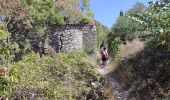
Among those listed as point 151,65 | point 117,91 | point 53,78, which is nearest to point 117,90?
point 117,91

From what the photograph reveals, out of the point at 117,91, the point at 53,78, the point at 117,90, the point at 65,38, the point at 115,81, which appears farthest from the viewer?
the point at 65,38

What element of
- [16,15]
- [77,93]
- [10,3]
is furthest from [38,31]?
[77,93]

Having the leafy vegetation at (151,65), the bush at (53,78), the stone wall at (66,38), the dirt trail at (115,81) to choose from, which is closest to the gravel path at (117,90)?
the dirt trail at (115,81)

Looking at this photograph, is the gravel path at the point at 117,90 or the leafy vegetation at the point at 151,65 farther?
the gravel path at the point at 117,90

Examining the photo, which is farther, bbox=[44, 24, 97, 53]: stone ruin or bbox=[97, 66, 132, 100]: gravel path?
bbox=[44, 24, 97, 53]: stone ruin

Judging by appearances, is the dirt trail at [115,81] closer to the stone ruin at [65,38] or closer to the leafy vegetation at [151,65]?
the leafy vegetation at [151,65]

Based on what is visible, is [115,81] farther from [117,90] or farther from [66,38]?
[66,38]

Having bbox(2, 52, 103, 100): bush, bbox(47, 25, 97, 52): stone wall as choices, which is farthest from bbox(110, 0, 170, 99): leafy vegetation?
bbox(47, 25, 97, 52): stone wall

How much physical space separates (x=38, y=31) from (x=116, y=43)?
17.8 feet

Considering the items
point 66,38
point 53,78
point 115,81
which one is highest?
point 66,38

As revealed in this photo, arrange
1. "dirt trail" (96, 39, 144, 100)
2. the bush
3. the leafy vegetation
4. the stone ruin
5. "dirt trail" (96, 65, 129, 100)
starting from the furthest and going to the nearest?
the stone ruin → "dirt trail" (96, 39, 144, 100) → "dirt trail" (96, 65, 129, 100) → the bush → the leafy vegetation

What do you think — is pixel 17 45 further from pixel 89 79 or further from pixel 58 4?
pixel 89 79

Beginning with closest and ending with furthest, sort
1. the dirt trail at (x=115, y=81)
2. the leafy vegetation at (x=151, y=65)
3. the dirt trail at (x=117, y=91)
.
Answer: the leafy vegetation at (x=151, y=65), the dirt trail at (x=117, y=91), the dirt trail at (x=115, y=81)

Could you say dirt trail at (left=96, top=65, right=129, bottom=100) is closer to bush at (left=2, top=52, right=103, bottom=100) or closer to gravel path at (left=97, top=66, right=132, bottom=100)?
gravel path at (left=97, top=66, right=132, bottom=100)
